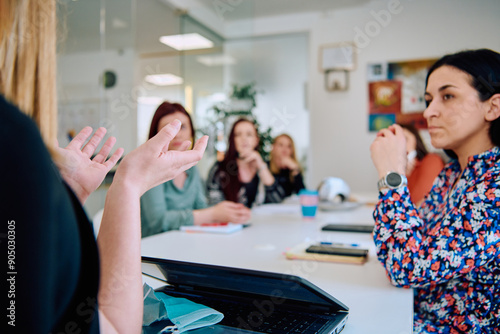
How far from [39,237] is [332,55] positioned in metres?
5.02

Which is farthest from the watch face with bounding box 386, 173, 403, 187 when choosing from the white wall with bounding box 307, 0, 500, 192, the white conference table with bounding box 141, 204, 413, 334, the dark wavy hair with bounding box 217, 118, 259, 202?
the white wall with bounding box 307, 0, 500, 192

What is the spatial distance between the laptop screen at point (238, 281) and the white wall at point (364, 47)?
14.1ft

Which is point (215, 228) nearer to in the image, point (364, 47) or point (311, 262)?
point (311, 262)

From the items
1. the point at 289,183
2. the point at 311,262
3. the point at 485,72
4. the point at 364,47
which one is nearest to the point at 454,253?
the point at 311,262

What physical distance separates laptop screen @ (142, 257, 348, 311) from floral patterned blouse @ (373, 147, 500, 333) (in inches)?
12.7

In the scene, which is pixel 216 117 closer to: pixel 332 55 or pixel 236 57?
pixel 236 57

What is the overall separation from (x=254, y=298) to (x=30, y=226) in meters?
0.47

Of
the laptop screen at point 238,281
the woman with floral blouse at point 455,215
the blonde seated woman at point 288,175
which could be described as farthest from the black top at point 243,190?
the laptop screen at point 238,281

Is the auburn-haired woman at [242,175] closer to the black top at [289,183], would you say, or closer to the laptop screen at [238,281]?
the black top at [289,183]

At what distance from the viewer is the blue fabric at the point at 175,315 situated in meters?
0.64

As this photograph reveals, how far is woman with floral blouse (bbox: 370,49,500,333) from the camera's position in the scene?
904 mm

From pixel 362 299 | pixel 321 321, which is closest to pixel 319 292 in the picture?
pixel 321 321

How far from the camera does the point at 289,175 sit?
3654 millimetres

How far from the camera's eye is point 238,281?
0.71 m
